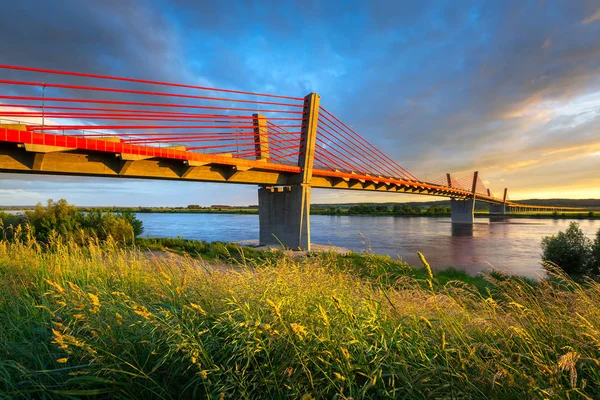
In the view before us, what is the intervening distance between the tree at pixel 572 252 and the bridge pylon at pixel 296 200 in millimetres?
14660

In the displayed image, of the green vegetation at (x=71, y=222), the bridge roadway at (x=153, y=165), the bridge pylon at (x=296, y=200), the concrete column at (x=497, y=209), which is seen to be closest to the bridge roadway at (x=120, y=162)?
the bridge roadway at (x=153, y=165)

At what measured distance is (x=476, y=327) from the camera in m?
2.55

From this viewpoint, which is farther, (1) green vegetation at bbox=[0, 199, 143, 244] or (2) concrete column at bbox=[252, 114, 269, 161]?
(2) concrete column at bbox=[252, 114, 269, 161]

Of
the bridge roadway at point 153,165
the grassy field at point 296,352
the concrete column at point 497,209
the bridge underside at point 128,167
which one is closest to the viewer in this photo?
the grassy field at point 296,352

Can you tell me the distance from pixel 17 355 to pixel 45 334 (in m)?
0.39

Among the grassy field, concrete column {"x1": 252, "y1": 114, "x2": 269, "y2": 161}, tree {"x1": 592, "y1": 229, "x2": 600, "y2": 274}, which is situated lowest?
tree {"x1": 592, "y1": 229, "x2": 600, "y2": 274}

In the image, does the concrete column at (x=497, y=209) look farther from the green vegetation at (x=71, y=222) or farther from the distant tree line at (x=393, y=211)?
the green vegetation at (x=71, y=222)

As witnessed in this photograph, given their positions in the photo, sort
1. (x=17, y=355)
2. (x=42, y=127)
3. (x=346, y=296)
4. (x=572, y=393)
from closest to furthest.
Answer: (x=572, y=393) < (x=17, y=355) < (x=346, y=296) < (x=42, y=127)

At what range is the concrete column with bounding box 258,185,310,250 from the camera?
2125cm

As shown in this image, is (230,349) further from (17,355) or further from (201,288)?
(17,355)

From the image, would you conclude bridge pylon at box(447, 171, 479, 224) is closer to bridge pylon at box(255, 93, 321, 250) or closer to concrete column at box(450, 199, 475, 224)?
concrete column at box(450, 199, 475, 224)

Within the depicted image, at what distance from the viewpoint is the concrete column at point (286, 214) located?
21.2 metres

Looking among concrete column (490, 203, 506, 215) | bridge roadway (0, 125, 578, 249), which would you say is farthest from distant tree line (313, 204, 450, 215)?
bridge roadway (0, 125, 578, 249)

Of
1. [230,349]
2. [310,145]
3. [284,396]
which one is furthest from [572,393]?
[310,145]
